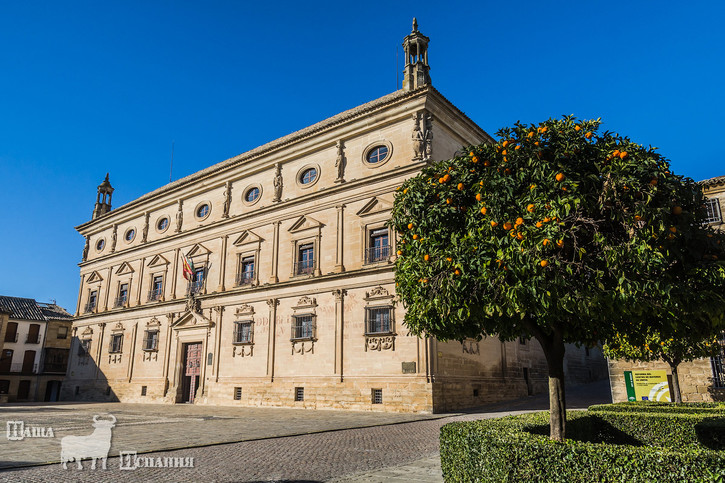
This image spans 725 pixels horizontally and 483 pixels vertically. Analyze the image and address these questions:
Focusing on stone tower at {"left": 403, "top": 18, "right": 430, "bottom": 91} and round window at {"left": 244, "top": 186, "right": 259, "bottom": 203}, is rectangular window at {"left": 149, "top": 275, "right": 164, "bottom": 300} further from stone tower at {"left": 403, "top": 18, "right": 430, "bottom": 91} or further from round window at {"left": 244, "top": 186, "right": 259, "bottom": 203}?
stone tower at {"left": 403, "top": 18, "right": 430, "bottom": 91}

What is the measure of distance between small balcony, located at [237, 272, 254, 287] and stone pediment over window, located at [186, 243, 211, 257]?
12.9 ft

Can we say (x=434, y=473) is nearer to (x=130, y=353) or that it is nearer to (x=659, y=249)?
(x=659, y=249)

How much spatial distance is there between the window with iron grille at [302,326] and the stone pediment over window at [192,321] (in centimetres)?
709

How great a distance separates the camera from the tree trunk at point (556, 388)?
303 inches

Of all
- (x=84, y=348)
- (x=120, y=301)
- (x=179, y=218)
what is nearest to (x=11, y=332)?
(x=84, y=348)

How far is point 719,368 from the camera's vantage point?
20.5 meters

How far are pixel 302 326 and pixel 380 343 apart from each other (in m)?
5.22

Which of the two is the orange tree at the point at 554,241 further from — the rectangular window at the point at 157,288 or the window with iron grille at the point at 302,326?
the rectangular window at the point at 157,288


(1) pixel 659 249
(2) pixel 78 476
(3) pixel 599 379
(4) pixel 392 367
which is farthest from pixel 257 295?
(3) pixel 599 379

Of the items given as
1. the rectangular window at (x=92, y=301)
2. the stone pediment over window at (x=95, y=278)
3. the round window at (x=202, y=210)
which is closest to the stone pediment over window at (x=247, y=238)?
the round window at (x=202, y=210)

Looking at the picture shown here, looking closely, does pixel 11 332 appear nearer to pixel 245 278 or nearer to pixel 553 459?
pixel 245 278

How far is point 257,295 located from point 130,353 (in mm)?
13970

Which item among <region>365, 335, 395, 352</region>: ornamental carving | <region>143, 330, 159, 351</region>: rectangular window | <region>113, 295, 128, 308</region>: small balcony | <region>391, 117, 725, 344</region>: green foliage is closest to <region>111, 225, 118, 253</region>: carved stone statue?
<region>113, 295, 128, 308</region>: small balcony

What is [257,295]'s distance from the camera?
28.8m
